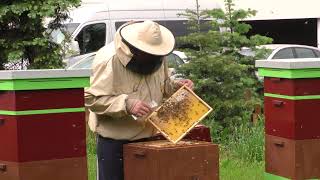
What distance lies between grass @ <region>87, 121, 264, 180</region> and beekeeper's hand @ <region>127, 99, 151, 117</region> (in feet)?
10.0

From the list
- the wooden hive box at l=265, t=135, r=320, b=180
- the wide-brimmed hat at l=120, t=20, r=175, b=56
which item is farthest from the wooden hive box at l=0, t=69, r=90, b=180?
the wooden hive box at l=265, t=135, r=320, b=180

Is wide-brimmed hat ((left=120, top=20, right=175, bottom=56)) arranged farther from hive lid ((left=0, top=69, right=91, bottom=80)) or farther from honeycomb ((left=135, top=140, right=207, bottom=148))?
honeycomb ((left=135, top=140, right=207, bottom=148))

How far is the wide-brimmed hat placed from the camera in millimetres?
5059

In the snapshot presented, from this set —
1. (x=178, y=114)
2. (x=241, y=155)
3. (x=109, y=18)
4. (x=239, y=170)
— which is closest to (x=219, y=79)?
(x=241, y=155)

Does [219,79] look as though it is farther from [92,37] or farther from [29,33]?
[92,37]

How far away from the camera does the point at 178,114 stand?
17.2 ft

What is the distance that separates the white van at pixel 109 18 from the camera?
16234 millimetres

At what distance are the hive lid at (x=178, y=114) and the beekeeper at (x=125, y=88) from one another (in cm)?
11

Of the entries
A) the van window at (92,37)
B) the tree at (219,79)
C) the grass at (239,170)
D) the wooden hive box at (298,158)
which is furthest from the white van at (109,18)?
the wooden hive box at (298,158)

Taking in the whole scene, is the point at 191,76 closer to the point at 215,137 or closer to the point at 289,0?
the point at 215,137

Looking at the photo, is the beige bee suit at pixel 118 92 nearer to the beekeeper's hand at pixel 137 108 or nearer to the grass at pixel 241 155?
the beekeeper's hand at pixel 137 108

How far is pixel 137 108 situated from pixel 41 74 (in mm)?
715

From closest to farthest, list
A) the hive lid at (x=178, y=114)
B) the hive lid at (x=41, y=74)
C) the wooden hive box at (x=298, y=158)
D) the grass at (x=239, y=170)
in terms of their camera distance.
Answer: the hive lid at (x=41, y=74)
the hive lid at (x=178, y=114)
the wooden hive box at (x=298, y=158)
the grass at (x=239, y=170)

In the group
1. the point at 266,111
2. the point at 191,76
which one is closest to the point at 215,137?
Result: the point at 191,76
